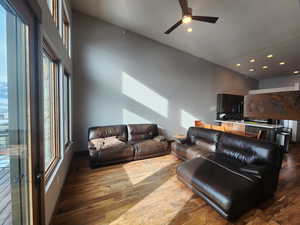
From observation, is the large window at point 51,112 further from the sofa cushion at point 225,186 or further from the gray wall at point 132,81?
the sofa cushion at point 225,186

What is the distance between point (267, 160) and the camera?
7.10 feet

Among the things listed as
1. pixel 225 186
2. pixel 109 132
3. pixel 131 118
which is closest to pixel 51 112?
pixel 109 132

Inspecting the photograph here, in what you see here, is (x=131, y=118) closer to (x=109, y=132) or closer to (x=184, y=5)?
(x=109, y=132)

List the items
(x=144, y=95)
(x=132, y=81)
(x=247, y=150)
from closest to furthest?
1. (x=247, y=150)
2. (x=132, y=81)
3. (x=144, y=95)

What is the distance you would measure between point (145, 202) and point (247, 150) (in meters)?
2.00

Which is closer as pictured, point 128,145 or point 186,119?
point 128,145

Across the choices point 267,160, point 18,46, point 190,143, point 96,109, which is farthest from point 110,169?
point 267,160

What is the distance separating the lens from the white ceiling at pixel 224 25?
297cm

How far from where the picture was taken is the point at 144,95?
474cm

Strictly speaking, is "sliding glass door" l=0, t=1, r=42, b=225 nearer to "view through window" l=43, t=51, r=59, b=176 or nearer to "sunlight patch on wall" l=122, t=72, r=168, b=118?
"view through window" l=43, t=51, r=59, b=176

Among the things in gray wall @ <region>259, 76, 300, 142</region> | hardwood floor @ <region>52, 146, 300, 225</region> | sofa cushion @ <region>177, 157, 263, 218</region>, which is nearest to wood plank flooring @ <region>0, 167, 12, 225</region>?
hardwood floor @ <region>52, 146, 300, 225</region>

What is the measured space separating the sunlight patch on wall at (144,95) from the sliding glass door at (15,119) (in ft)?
11.1

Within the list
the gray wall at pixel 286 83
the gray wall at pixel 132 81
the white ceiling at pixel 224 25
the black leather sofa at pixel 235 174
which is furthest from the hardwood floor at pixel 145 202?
the gray wall at pixel 286 83

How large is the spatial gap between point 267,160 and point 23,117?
3126mm
